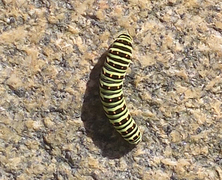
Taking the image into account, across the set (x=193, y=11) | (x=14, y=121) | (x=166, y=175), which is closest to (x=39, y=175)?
(x=14, y=121)

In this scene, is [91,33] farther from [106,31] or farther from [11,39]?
[11,39]

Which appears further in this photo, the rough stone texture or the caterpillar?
the rough stone texture

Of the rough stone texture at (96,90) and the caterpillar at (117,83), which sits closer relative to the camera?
the caterpillar at (117,83)

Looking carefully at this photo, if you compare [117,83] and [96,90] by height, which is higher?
[117,83]
